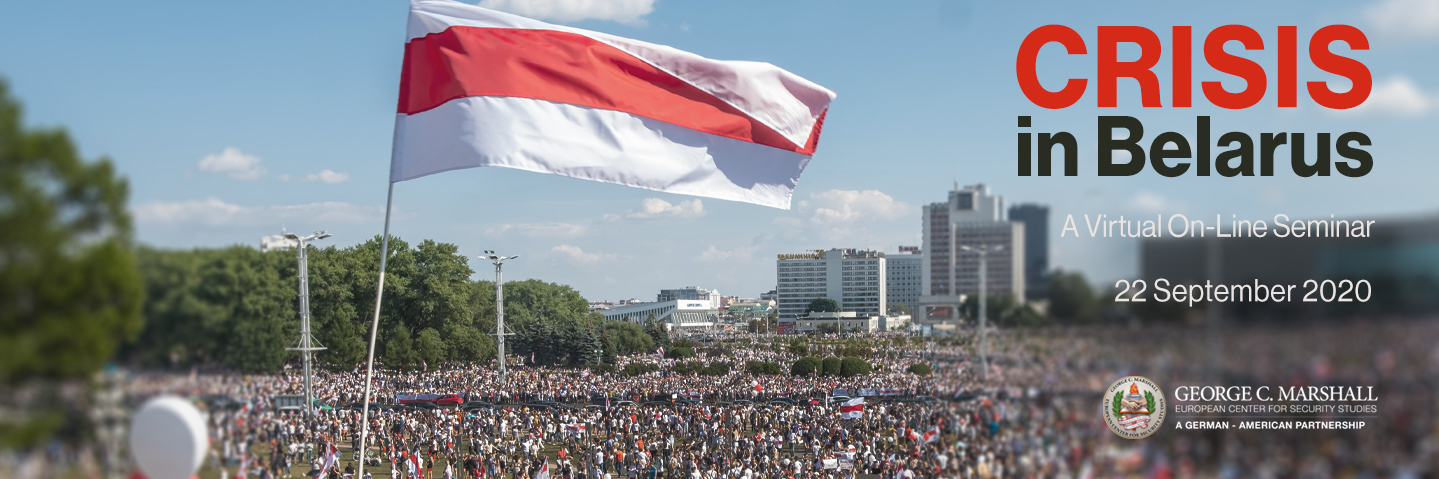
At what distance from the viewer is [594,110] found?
1077cm

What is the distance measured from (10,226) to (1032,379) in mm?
8039

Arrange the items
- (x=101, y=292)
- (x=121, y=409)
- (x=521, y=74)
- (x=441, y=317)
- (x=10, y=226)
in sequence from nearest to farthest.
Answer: (x=10, y=226), (x=101, y=292), (x=121, y=409), (x=521, y=74), (x=441, y=317)

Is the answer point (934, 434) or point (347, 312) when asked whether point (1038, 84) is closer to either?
point (934, 434)

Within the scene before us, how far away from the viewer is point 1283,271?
7.96m

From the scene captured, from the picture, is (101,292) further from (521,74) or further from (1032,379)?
(1032,379)

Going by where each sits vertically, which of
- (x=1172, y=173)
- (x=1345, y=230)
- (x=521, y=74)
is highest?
(x=521, y=74)

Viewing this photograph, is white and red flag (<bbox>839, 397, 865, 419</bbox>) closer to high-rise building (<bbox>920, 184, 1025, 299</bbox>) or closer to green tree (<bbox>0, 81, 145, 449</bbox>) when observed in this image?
high-rise building (<bbox>920, 184, 1025, 299</bbox>)

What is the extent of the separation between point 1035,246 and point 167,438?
7219 mm

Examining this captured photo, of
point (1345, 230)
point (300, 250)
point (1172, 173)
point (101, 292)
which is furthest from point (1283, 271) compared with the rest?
point (300, 250)

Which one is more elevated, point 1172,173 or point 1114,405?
point 1172,173

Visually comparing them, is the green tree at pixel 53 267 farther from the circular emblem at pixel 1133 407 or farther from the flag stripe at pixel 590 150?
the circular emblem at pixel 1133 407

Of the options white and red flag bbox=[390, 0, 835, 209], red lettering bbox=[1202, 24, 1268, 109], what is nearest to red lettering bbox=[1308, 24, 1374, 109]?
red lettering bbox=[1202, 24, 1268, 109]

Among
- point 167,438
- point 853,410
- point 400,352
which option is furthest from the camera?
point 400,352

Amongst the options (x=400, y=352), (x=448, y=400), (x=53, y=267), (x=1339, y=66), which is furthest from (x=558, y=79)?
(x=400, y=352)
